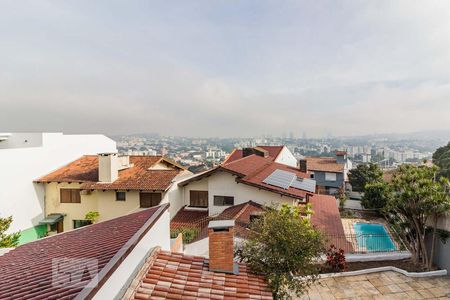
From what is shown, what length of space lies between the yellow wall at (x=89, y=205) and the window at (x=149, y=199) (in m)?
0.39

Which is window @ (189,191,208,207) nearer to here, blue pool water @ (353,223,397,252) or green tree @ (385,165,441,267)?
blue pool water @ (353,223,397,252)

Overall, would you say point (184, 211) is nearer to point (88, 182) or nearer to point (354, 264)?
point (88, 182)

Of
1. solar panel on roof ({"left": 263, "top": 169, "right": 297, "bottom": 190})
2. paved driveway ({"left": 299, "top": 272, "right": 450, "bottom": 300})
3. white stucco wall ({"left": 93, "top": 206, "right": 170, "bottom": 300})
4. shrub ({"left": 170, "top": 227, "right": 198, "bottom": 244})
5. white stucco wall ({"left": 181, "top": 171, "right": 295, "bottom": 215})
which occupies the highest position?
white stucco wall ({"left": 93, "top": 206, "right": 170, "bottom": 300})

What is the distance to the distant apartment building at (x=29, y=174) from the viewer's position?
1862 centimetres

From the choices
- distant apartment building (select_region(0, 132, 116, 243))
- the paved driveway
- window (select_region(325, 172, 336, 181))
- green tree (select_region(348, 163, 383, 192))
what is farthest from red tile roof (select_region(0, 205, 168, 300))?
window (select_region(325, 172, 336, 181))

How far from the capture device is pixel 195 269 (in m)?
6.66

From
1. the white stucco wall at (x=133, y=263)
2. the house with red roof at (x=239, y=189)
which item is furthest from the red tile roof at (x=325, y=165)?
the white stucco wall at (x=133, y=263)

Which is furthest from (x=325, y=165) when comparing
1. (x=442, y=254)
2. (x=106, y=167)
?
(x=106, y=167)

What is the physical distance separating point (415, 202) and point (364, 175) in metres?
32.5

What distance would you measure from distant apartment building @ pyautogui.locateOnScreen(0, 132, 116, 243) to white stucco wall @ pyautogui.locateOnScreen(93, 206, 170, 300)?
17.2m

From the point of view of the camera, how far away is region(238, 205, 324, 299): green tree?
24.4 ft

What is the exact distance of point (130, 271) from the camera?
17.7ft

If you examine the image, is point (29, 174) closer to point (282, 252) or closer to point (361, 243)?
point (282, 252)

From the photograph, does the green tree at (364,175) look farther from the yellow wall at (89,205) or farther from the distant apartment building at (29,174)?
the distant apartment building at (29,174)
